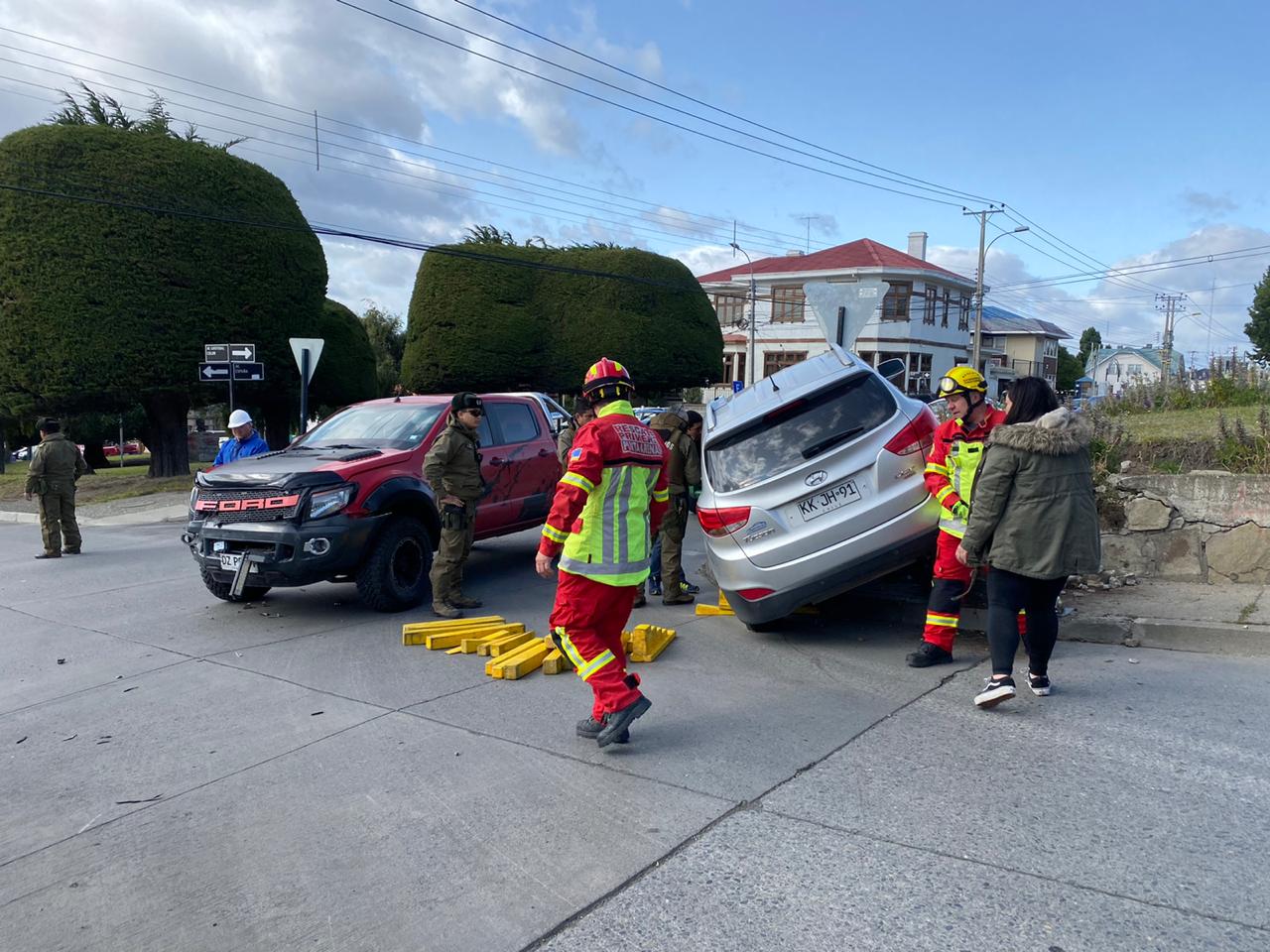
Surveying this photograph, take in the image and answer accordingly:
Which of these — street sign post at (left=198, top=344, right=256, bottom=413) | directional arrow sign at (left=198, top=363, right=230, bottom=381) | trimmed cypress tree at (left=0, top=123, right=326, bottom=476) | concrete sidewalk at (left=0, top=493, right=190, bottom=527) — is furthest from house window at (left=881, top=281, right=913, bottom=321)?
directional arrow sign at (left=198, top=363, right=230, bottom=381)

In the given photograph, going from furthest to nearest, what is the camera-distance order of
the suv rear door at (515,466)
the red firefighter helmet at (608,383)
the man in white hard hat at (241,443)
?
the man in white hard hat at (241,443)
the suv rear door at (515,466)
the red firefighter helmet at (608,383)

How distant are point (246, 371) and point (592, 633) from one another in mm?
13409

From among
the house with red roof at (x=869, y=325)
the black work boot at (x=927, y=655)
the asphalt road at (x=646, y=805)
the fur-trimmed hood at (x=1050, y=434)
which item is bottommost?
the asphalt road at (x=646, y=805)

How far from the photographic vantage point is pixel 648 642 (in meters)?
6.50

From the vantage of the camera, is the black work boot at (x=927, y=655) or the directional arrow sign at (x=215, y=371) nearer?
the black work boot at (x=927, y=655)

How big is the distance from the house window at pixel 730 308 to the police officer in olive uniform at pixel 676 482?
145 feet

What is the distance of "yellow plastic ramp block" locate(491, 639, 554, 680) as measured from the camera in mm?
5861

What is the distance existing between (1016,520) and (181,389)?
21.0 m

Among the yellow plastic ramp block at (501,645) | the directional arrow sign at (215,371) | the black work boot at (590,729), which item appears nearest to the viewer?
the black work boot at (590,729)

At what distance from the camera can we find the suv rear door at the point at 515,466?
924cm

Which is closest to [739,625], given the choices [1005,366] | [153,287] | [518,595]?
[518,595]

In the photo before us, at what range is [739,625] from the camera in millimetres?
7293

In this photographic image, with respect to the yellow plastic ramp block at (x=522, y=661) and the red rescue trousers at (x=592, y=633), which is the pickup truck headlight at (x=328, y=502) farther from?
the red rescue trousers at (x=592, y=633)

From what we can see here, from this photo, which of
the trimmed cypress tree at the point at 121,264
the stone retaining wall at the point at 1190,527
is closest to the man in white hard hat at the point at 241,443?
the stone retaining wall at the point at 1190,527
